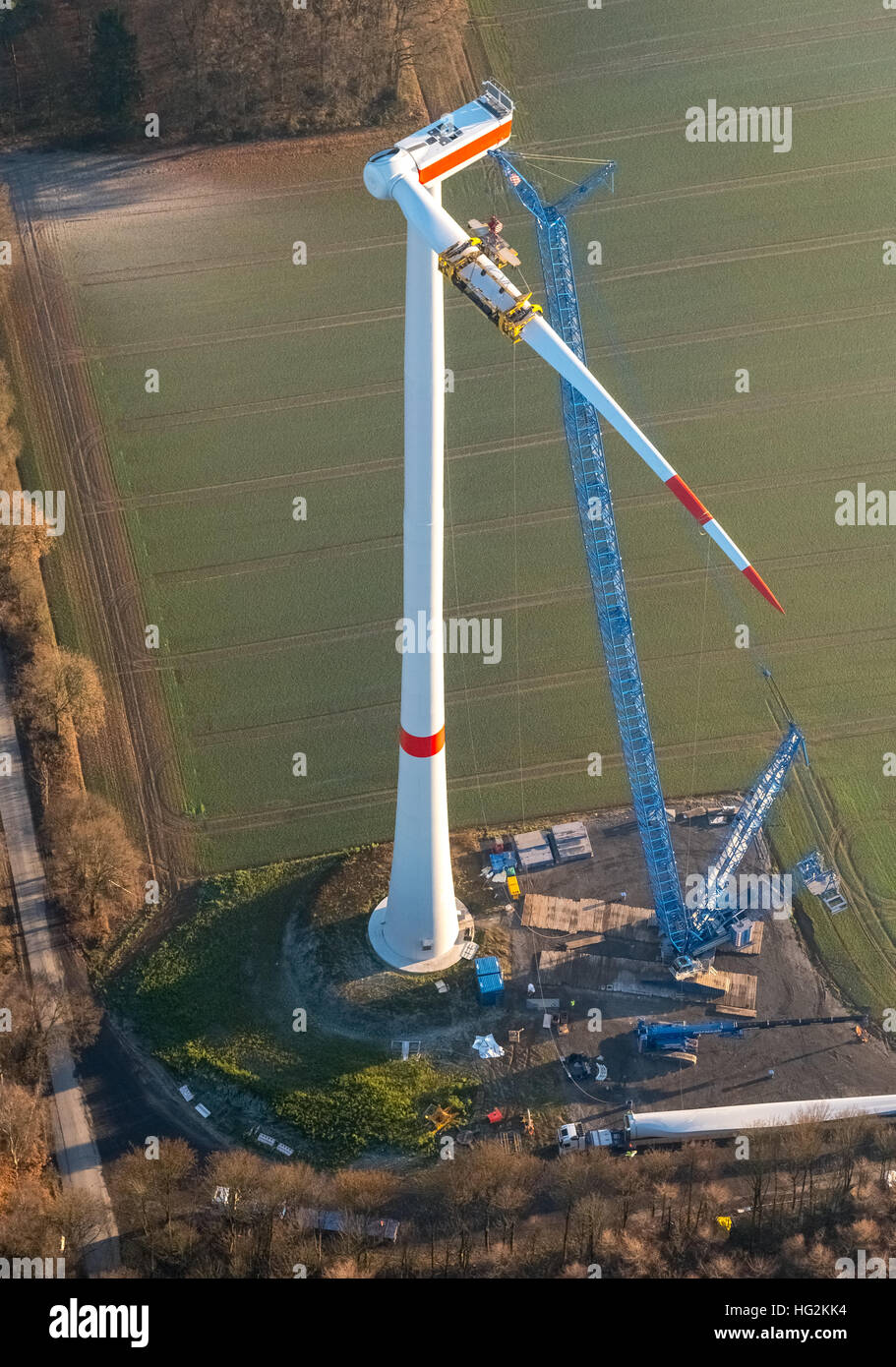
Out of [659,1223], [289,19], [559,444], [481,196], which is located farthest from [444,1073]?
[289,19]

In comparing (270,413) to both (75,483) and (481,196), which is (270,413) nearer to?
(75,483)

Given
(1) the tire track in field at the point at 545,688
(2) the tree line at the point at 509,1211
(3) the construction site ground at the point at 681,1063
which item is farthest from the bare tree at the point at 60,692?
(3) the construction site ground at the point at 681,1063

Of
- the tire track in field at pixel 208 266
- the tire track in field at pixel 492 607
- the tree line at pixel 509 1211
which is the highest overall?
the tire track in field at pixel 208 266

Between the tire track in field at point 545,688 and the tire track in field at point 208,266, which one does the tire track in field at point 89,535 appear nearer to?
the tire track in field at point 208,266

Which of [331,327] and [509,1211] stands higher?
[331,327]

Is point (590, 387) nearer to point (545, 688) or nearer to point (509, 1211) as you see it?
point (509, 1211)

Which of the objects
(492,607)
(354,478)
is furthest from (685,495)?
(354,478)
